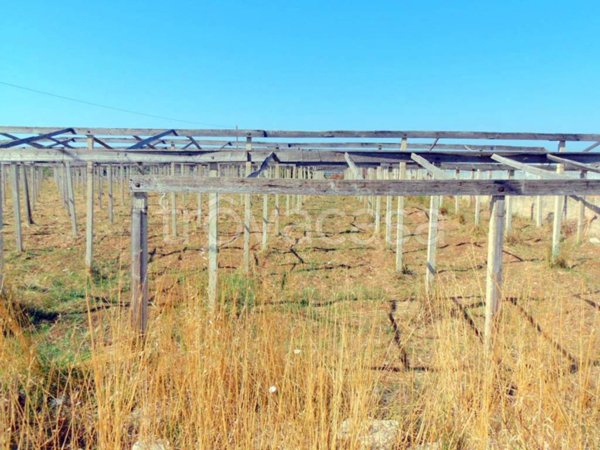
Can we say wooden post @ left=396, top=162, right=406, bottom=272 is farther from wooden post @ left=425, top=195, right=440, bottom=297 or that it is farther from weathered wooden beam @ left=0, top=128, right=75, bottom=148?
weathered wooden beam @ left=0, top=128, right=75, bottom=148

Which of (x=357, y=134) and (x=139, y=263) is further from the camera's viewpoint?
(x=357, y=134)

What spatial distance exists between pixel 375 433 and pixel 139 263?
2.28 metres

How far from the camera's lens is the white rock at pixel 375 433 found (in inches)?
83.7

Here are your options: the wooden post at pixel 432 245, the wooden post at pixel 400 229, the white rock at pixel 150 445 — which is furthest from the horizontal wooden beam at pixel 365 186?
the wooden post at pixel 400 229

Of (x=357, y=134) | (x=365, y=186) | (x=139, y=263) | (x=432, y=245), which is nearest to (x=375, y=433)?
(x=365, y=186)

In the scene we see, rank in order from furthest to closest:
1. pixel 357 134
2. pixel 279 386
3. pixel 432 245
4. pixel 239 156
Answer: pixel 357 134 < pixel 432 245 < pixel 239 156 < pixel 279 386

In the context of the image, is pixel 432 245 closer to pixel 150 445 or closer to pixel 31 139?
pixel 150 445

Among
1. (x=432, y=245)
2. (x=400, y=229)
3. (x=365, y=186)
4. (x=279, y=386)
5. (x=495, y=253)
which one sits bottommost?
(x=279, y=386)

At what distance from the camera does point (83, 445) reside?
8.28 feet

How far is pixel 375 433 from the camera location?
94.0 inches

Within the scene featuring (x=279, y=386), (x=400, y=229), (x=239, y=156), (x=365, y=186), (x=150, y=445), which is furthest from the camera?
(x=400, y=229)

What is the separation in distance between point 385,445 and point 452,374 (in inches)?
23.4

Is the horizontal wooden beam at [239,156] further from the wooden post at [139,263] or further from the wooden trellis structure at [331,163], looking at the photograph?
the wooden post at [139,263]

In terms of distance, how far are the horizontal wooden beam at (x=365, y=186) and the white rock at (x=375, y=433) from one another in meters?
1.77
